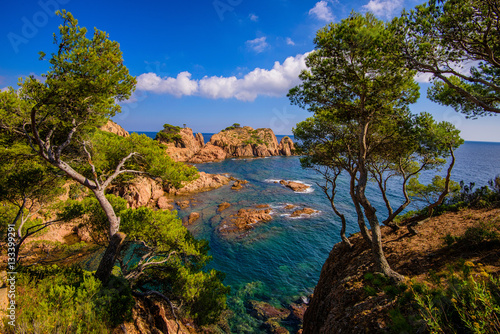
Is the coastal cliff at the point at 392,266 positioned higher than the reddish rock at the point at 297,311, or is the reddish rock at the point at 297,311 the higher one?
the coastal cliff at the point at 392,266

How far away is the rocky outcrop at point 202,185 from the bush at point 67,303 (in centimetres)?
3133

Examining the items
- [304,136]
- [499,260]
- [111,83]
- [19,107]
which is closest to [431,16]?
[304,136]

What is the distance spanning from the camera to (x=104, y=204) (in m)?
7.77

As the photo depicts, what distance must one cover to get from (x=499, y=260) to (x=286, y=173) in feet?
176

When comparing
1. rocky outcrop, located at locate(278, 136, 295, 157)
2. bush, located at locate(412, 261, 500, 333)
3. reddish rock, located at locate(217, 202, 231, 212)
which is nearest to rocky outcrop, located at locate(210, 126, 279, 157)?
rocky outcrop, located at locate(278, 136, 295, 157)

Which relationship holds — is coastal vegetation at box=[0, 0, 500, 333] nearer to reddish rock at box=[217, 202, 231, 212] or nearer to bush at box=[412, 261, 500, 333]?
bush at box=[412, 261, 500, 333]

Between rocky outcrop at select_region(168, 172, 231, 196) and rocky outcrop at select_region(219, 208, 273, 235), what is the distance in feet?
46.8

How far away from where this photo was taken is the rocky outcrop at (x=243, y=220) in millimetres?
25328

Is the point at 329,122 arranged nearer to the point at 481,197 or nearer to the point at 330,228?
the point at 481,197

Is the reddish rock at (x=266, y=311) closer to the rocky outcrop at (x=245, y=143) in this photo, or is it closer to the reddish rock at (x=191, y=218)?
the reddish rock at (x=191, y=218)

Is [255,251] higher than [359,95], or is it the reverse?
[359,95]

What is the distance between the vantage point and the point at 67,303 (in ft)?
18.0

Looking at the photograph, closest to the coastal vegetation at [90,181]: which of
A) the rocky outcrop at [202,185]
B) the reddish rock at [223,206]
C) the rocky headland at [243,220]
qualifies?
the rocky headland at [243,220]

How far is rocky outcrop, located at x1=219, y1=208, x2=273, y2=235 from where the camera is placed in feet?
83.1
